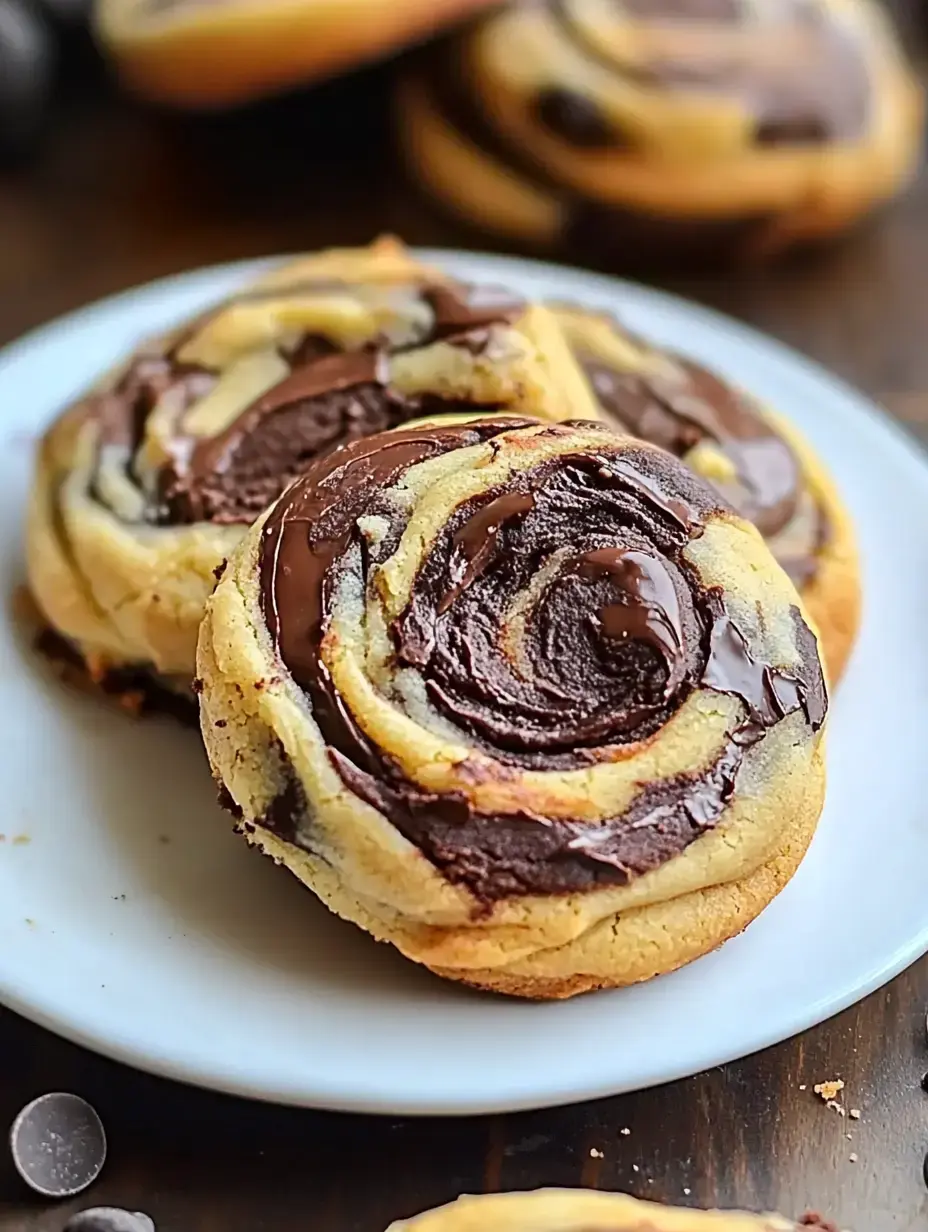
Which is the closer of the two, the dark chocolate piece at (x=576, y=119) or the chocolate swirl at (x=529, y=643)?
the chocolate swirl at (x=529, y=643)

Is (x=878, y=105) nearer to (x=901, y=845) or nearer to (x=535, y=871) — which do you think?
(x=901, y=845)

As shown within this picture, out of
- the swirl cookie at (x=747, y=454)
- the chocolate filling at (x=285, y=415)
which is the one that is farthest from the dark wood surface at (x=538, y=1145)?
the chocolate filling at (x=285, y=415)

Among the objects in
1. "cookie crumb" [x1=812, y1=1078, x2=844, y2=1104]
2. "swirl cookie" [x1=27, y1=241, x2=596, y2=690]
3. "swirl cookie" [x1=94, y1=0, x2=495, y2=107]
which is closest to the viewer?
"cookie crumb" [x1=812, y1=1078, x2=844, y2=1104]

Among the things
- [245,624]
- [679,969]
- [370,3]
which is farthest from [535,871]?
[370,3]

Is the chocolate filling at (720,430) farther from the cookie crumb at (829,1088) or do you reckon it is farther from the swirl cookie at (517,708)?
the cookie crumb at (829,1088)

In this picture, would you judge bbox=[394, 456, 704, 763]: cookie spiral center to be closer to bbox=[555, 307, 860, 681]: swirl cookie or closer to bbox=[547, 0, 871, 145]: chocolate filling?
bbox=[555, 307, 860, 681]: swirl cookie

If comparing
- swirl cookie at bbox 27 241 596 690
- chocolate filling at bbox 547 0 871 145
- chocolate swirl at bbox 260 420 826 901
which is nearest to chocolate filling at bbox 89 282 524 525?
swirl cookie at bbox 27 241 596 690
